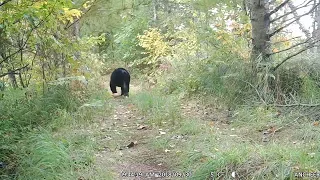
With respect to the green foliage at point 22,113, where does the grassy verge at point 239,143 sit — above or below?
below

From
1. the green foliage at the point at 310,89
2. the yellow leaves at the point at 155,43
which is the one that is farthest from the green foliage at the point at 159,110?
the yellow leaves at the point at 155,43

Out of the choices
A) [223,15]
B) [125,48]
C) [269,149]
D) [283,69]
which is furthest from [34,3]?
[125,48]

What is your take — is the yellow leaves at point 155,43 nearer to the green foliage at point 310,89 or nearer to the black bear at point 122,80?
the black bear at point 122,80

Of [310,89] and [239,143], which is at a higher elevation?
[310,89]

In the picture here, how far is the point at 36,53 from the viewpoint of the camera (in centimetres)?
629

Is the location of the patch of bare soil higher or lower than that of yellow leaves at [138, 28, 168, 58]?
lower

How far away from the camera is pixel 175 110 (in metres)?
5.93

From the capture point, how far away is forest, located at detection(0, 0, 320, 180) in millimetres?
3604

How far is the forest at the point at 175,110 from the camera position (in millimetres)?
3604

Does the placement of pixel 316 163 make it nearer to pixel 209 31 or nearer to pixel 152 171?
pixel 152 171

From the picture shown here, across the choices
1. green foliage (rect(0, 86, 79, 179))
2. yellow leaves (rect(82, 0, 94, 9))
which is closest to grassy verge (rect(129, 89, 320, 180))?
green foliage (rect(0, 86, 79, 179))

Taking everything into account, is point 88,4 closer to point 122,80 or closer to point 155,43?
point 122,80
